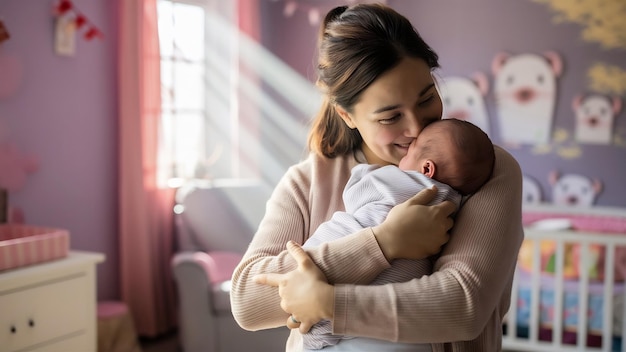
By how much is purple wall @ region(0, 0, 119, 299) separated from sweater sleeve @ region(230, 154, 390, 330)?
84.0 inches

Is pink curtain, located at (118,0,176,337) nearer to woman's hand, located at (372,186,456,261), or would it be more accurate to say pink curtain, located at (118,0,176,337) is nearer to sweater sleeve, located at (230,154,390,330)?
sweater sleeve, located at (230,154,390,330)

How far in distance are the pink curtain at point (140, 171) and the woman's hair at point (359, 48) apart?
247 centimetres

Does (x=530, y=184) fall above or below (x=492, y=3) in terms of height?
below

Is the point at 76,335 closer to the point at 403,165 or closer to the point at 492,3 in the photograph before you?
the point at 403,165

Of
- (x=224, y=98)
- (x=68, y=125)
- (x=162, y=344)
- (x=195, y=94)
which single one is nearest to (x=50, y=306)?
(x=68, y=125)

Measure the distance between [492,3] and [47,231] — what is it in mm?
3401

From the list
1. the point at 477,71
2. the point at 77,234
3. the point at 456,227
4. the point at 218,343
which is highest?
the point at 477,71

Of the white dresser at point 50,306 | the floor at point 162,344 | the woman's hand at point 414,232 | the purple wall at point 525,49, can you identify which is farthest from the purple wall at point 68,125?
the woman's hand at point 414,232

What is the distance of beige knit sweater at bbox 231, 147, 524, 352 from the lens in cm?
96

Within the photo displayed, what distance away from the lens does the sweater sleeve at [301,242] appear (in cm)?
102

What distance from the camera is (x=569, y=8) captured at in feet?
14.6

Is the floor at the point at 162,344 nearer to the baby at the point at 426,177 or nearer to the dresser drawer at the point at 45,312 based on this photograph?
the dresser drawer at the point at 45,312

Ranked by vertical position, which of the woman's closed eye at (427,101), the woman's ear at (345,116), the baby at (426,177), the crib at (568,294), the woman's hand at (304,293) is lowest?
the crib at (568,294)

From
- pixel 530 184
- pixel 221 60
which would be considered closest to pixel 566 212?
pixel 530 184
